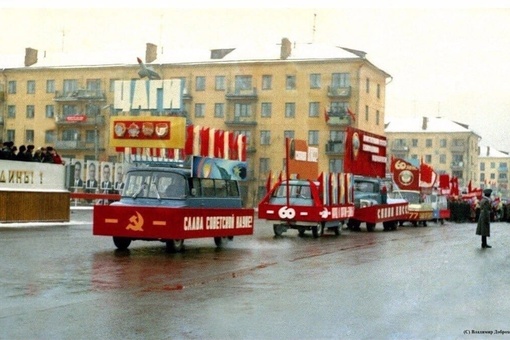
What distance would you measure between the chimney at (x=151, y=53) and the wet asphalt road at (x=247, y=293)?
131 feet

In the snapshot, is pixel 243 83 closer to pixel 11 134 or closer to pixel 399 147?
pixel 11 134

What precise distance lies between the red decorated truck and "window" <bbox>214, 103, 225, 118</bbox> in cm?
2941

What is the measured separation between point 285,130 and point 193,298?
43.2m

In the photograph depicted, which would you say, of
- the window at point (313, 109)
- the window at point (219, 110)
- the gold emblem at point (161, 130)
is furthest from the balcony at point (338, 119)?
the gold emblem at point (161, 130)

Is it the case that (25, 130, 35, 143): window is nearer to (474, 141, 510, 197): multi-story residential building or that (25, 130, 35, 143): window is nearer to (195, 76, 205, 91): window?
(195, 76, 205, 91): window

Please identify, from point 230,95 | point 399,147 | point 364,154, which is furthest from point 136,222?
point 399,147

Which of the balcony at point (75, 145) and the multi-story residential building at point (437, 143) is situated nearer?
the balcony at point (75, 145)

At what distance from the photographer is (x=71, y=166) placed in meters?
39.7

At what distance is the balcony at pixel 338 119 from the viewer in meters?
54.9

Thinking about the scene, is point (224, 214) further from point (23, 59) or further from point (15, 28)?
point (23, 59)

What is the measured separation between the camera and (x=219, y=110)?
52062 mm

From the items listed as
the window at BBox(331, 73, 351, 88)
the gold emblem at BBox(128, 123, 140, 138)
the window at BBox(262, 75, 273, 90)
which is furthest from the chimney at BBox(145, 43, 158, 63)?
the gold emblem at BBox(128, 123, 140, 138)

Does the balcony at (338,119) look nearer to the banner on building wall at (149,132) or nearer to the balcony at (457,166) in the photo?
the banner on building wall at (149,132)

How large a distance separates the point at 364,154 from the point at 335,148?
20593 millimetres
